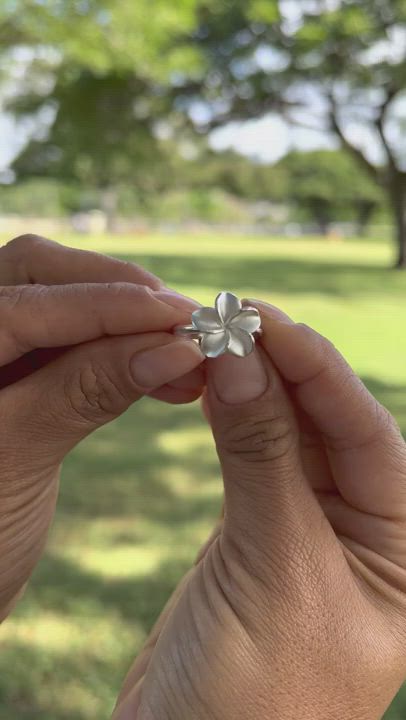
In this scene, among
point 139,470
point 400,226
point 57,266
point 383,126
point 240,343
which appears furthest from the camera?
point 383,126

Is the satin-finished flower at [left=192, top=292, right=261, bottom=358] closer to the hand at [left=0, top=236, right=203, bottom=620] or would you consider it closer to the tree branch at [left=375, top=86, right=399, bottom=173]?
the hand at [left=0, top=236, right=203, bottom=620]

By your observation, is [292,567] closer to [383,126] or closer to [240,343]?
[240,343]

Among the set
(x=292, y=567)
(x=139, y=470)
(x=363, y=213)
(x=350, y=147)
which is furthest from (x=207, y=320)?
(x=363, y=213)

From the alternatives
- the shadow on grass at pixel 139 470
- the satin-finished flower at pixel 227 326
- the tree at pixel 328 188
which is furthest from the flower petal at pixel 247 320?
the tree at pixel 328 188

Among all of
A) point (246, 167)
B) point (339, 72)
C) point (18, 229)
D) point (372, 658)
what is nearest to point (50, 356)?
point (372, 658)

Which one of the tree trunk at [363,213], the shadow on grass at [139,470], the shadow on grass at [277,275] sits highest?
the shadow on grass at [139,470]

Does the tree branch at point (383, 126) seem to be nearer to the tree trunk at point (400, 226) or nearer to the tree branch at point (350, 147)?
the tree branch at point (350, 147)

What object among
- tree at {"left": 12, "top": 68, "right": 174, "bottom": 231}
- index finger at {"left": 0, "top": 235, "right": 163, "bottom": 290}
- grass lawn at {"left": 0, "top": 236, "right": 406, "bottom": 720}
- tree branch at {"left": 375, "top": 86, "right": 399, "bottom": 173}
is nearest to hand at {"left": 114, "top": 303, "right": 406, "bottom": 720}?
index finger at {"left": 0, "top": 235, "right": 163, "bottom": 290}
